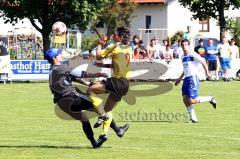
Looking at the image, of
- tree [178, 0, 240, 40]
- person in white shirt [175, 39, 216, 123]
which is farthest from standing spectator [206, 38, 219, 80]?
person in white shirt [175, 39, 216, 123]

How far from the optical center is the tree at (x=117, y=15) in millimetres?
69750

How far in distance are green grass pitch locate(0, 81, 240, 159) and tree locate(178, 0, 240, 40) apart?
2175 centimetres

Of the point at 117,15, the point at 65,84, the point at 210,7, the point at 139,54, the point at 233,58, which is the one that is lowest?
the point at 233,58

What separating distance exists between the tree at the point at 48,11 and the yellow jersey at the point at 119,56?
27.1 m

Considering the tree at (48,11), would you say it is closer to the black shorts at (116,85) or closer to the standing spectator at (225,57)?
the standing spectator at (225,57)

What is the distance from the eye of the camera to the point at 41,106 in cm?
2344

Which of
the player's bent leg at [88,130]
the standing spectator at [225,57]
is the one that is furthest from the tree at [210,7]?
the player's bent leg at [88,130]

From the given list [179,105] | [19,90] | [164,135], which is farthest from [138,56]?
[164,135]

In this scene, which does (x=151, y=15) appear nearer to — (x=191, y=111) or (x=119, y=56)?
(x=191, y=111)

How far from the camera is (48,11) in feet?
141

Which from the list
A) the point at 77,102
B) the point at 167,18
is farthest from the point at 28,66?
the point at 167,18

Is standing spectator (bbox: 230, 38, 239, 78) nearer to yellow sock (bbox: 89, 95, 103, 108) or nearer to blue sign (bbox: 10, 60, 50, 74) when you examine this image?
blue sign (bbox: 10, 60, 50, 74)

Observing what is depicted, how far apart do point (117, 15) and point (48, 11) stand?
27.9 m

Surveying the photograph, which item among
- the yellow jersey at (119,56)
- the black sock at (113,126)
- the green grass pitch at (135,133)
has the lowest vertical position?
the green grass pitch at (135,133)
